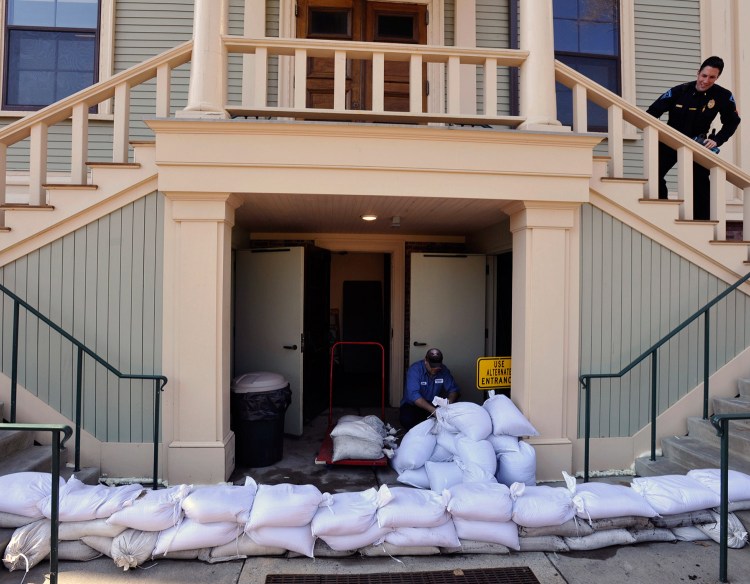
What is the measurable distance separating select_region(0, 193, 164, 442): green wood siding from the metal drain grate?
213 cm

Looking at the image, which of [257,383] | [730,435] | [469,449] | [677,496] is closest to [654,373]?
[730,435]

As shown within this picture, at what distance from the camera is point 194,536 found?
332cm

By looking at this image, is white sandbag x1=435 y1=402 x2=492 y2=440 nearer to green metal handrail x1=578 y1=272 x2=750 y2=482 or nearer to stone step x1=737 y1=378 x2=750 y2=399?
green metal handrail x1=578 y1=272 x2=750 y2=482

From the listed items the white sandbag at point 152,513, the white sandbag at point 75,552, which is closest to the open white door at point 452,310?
the white sandbag at point 152,513

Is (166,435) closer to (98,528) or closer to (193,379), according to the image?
(193,379)

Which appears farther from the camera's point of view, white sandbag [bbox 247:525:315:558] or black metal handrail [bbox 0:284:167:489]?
black metal handrail [bbox 0:284:167:489]

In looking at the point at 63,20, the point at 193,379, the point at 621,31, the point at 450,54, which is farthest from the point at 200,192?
the point at 621,31

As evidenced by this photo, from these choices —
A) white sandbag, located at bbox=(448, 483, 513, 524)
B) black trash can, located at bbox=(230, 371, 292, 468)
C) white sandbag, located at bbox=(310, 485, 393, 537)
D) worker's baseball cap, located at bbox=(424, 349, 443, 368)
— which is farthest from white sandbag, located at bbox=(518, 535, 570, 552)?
black trash can, located at bbox=(230, 371, 292, 468)

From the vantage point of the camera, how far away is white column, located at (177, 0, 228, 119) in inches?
174

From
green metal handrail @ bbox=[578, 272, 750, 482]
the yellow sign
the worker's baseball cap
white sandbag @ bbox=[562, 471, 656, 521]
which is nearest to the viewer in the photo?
white sandbag @ bbox=[562, 471, 656, 521]

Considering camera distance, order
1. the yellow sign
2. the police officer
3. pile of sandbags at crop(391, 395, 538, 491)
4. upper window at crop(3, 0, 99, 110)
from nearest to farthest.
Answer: pile of sandbags at crop(391, 395, 538, 491) → the yellow sign → the police officer → upper window at crop(3, 0, 99, 110)

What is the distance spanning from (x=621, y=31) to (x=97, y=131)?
25.3 feet

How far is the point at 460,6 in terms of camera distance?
23.1 feet

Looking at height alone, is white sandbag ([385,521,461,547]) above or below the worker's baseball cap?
below
